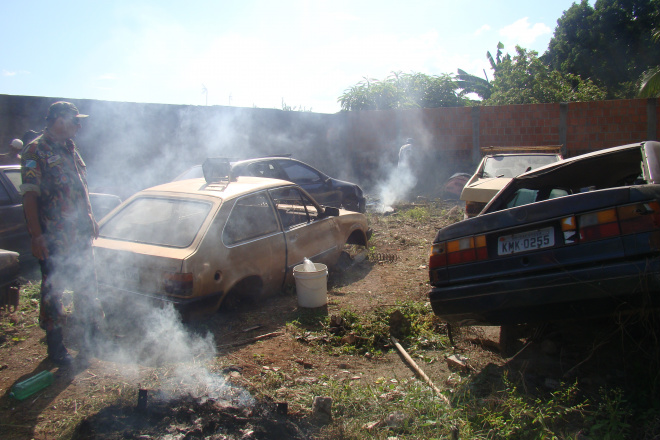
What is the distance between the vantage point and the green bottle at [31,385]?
9.55 feet

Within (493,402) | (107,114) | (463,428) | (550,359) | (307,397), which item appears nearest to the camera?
(463,428)

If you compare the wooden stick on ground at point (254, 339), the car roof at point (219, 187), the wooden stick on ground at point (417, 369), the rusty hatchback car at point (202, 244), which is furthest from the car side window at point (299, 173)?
the wooden stick on ground at point (417, 369)

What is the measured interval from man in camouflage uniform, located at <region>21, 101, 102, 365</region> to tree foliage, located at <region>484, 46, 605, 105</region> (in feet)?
56.1

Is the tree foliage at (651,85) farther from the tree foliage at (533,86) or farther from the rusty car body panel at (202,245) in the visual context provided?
the rusty car body panel at (202,245)

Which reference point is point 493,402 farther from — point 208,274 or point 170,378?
point 208,274

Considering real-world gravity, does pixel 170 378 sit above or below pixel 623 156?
below

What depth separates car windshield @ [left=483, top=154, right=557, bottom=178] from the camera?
768cm

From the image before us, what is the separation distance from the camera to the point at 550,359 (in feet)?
10.3

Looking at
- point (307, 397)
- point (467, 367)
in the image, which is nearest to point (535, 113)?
point (467, 367)

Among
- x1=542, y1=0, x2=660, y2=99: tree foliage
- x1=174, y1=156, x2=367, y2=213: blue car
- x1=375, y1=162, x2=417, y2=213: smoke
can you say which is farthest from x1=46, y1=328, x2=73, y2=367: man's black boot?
x1=542, y1=0, x2=660, y2=99: tree foliage

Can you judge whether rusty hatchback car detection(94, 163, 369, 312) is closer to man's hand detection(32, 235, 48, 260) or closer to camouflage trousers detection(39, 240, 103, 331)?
camouflage trousers detection(39, 240, 103, 331)

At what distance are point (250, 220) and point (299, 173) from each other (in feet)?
14.4

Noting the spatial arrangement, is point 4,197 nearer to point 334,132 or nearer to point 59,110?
point 59,110

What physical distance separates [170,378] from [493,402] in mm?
2073
